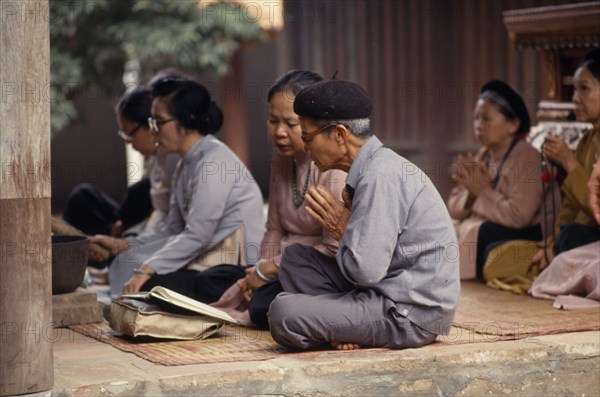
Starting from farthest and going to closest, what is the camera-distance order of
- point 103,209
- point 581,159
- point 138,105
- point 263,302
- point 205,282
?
point 103,209
point 138,105
point 581,159
point 205,282
point 263,302

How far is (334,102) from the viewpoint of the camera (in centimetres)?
496

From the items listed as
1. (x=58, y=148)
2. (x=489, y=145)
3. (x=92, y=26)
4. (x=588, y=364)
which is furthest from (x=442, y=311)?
(x=58, y=148)

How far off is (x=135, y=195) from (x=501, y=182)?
2.75 m

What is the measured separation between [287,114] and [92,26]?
7722 millimetres

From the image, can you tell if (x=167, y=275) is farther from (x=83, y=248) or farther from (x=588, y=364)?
(x=588, y=364)

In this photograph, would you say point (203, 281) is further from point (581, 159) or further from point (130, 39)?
point (130, 39)

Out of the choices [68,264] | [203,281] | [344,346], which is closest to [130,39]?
[203,281]

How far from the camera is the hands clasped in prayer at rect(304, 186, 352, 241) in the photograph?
4992 millimetres

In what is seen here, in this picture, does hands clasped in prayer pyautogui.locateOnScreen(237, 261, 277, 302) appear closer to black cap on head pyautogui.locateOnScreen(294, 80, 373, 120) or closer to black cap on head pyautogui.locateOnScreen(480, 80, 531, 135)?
black cap on head pyautogui.locateOnScreen(294, 80, 373, 120)

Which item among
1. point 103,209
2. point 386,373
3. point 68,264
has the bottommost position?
point 386,373

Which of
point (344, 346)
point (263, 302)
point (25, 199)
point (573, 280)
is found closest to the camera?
point (25, 199)

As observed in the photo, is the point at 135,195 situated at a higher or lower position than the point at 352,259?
higher

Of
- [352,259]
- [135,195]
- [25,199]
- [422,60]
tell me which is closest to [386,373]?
[352,259]

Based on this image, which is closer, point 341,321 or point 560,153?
point 341,321
